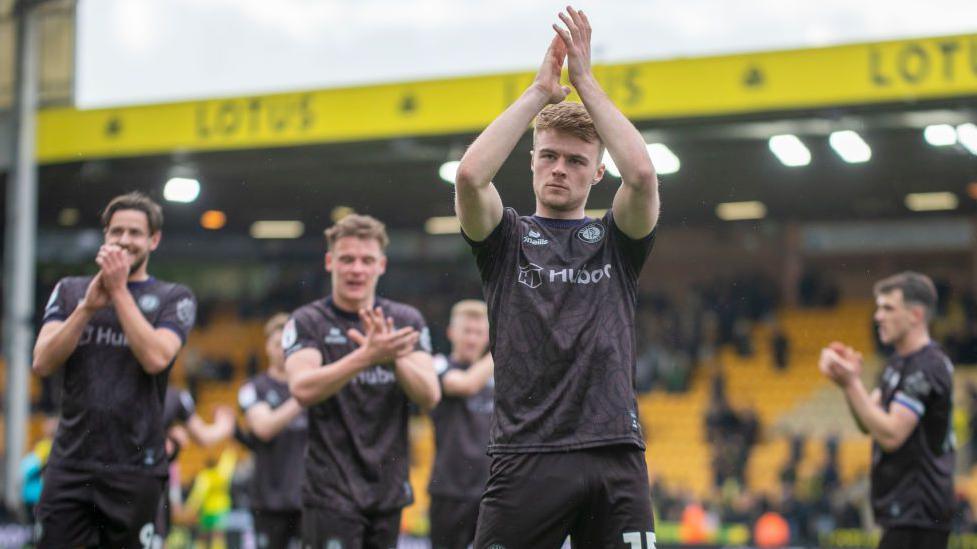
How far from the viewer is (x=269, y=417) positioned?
8.42 m

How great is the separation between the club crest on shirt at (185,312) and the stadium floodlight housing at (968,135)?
450 inches

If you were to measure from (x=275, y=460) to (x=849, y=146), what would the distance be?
33.8 ft

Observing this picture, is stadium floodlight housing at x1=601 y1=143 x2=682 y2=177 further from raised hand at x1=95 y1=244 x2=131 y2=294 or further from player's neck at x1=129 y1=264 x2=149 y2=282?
raised hand at x1=95 y1=244 x2=131 y2=294

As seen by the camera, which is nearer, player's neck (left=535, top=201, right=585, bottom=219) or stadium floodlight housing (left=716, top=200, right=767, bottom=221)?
player's neck (left=535, top=201, right=585, bottom=219)

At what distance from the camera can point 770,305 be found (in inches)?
1037

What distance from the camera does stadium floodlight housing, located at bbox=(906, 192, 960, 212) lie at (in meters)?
23.1

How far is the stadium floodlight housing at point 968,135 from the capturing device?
49.6 ft

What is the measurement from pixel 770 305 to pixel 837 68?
12.7 m

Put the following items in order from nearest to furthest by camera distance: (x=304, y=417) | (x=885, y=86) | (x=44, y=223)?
(x=304, y=417), (x=885, y=86), (x=44, y=223)

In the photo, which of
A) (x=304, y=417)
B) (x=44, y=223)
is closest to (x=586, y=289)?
(x=304, y=417)

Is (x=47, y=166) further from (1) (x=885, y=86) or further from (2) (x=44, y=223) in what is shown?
(1) (x=885, y=86)

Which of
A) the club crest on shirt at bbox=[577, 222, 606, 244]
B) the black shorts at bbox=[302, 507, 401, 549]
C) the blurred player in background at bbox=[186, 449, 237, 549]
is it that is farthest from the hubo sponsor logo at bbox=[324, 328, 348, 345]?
→ the blurred player in background at bbox=[186, 449, 237, 549]

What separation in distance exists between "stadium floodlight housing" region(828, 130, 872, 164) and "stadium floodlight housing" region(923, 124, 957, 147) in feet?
2.65

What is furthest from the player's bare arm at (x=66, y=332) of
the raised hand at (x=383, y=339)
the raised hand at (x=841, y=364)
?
the raised hand at (x=841, y=364)
